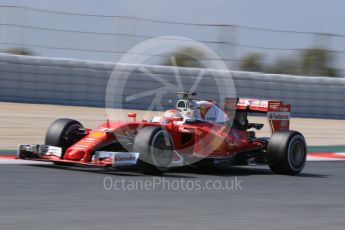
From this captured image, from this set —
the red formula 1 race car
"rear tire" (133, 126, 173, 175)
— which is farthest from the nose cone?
"rear tire" (133, 126, 173, 175)

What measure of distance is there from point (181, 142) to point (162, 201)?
2.71 metres

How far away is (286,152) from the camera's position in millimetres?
11297

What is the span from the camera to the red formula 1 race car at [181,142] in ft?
33.7

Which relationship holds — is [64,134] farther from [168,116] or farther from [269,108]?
[269,108]

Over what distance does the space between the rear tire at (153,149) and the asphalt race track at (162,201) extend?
0.18 m

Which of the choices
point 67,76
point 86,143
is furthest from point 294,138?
point 67,76

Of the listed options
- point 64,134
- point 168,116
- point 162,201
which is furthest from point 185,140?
point 162,201

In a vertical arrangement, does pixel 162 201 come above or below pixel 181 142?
below

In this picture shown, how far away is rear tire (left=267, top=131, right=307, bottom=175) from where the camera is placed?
11.3m

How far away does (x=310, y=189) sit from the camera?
402 inches

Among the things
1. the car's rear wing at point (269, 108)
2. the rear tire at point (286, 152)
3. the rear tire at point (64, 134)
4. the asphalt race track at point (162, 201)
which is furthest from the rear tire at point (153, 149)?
the car's rear wing at point (269, 108)

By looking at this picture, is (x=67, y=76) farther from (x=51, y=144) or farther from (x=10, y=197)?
(x=10, y=197)

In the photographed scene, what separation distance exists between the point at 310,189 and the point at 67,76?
34.6ft

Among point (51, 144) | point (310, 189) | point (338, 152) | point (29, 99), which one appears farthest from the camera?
point (29, 99)
